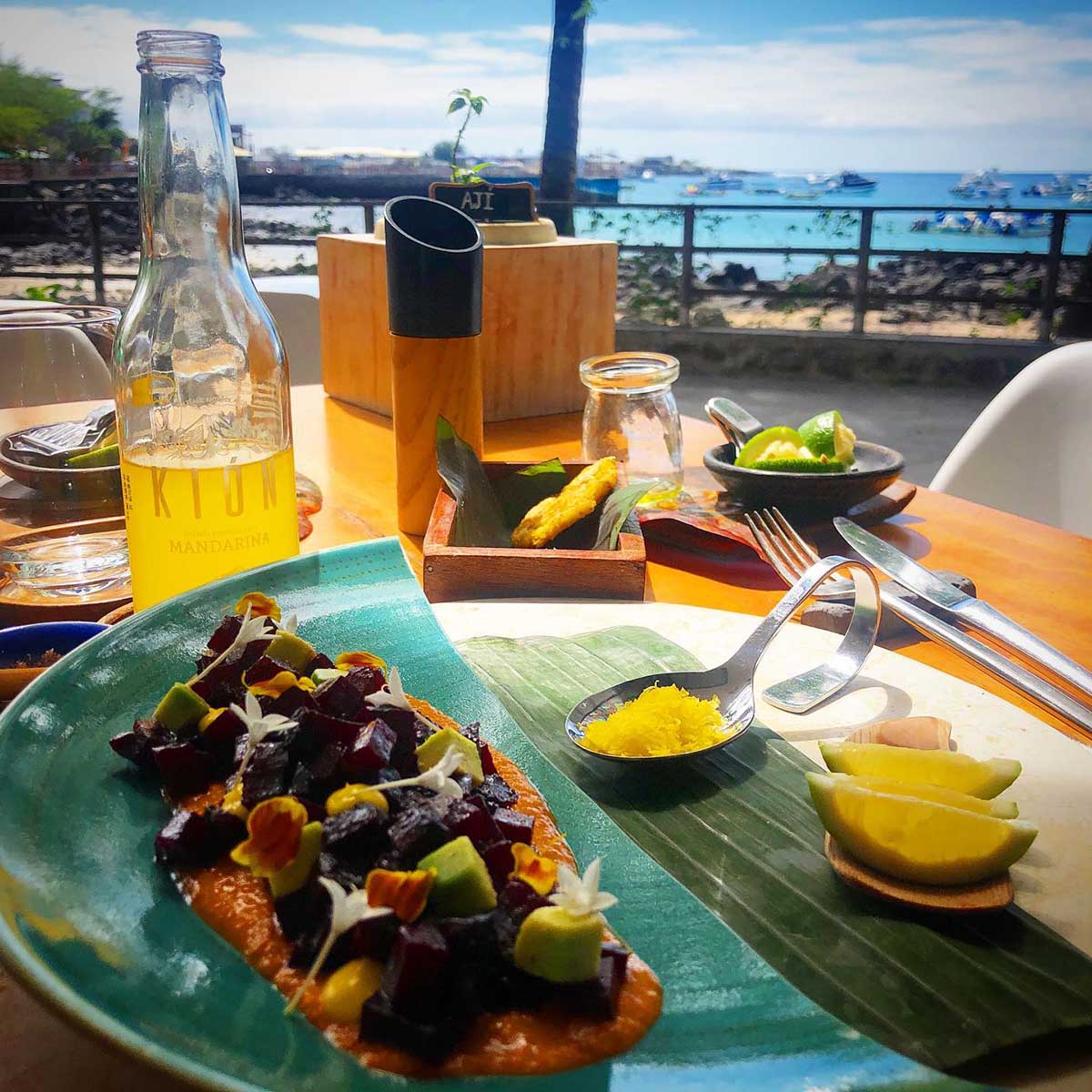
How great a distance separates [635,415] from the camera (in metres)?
1.72

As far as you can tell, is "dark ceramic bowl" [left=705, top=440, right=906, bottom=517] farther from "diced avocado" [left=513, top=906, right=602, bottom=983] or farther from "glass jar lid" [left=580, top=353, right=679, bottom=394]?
"diced avocado" [left=513, top=906, right=602, bottom=983]

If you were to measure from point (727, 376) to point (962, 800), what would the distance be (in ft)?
27.4

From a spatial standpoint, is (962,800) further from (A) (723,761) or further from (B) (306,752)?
(B) (306,752)

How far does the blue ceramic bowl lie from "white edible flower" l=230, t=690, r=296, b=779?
1.11ft

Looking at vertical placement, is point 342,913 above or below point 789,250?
below

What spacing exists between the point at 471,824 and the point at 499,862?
0.10 feet

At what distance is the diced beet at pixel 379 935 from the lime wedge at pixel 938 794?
36 centimetres

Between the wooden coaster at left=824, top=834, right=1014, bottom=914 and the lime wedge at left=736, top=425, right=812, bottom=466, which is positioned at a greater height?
the lime wedge at left=736, top=425, right=812, bottom=466

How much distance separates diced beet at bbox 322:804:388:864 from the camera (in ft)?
2.06

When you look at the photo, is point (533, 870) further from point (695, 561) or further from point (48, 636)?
point (695, 561)

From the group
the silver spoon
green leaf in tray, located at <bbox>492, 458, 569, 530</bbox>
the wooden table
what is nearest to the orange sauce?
the wooden table

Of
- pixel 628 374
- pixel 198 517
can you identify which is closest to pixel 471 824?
pixel 198 517

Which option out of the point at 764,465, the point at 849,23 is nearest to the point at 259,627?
the point at 764,465

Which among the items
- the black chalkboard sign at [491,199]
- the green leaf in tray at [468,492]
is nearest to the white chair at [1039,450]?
the black chalkboard sign at [491,199]
